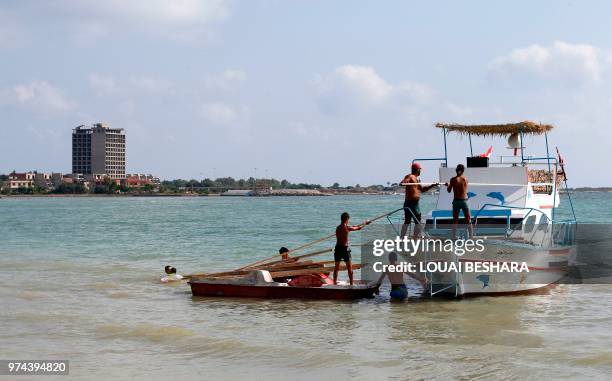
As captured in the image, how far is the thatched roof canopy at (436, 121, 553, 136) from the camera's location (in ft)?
67.4

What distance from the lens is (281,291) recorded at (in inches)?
714

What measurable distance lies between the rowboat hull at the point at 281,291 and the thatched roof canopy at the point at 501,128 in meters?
5.81

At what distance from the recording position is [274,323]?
15359 mm

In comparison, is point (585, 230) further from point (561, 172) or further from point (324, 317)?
point (324, 317)

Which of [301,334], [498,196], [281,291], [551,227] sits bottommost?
[301,334]

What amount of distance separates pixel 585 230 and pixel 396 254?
3414cm

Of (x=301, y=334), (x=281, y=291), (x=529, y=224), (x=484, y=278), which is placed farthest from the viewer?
(x=529, y=224)

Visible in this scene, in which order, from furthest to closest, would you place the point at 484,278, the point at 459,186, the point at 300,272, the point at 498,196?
1. the point at 498,196
2. the point at 300,272
3. the point at 484,278
4. the point at 459,186

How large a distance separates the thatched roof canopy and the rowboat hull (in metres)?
5.81

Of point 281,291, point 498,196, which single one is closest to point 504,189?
point 498,196

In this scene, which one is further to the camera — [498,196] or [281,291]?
[498,196]

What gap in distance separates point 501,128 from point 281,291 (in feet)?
25.0

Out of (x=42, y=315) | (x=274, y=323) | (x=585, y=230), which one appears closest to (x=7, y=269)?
(x=42, y=315)

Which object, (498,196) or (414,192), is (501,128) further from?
(414,192)
